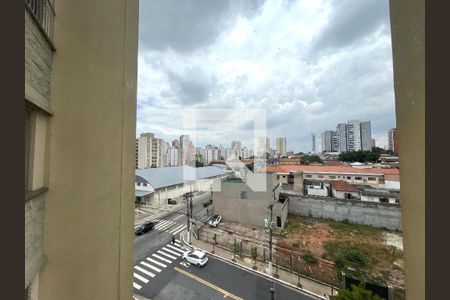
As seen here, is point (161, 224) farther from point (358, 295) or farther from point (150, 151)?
point (150, 151)

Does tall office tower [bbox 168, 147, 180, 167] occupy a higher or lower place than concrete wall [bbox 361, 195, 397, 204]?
higher

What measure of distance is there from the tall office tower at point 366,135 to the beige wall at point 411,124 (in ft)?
174

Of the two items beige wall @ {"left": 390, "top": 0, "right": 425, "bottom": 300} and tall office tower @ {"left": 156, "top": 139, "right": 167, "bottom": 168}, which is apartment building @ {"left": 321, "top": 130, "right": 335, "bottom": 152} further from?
beige wall @ {"left": 390, "top": 0, "right": 425, "bottom": 300}

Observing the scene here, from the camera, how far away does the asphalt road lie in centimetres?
699

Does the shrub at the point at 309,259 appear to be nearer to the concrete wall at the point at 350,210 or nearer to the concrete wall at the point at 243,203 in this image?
the concrete wall at the point at 243,203

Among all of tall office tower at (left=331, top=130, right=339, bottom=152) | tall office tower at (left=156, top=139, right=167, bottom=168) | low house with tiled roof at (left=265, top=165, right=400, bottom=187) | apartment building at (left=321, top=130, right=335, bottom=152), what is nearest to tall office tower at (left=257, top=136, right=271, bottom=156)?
low house with tiled roof at (left=265, top=165, right=400, bottom=187)

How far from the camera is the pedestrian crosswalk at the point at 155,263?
782 centimetres

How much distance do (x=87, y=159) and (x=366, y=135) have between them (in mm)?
57051

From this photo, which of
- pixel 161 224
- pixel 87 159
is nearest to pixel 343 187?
pixel 161 224

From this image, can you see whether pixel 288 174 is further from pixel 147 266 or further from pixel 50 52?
pixel 50 52

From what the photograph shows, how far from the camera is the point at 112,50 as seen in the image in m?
1.90

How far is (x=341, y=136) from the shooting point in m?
52.0

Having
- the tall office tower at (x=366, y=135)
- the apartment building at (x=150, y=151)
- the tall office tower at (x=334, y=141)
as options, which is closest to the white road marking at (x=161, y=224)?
the apartment building at (x=150, y=151)

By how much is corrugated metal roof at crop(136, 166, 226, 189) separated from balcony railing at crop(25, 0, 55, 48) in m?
18.2
